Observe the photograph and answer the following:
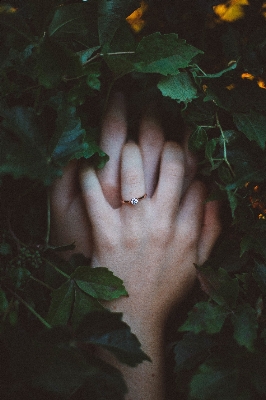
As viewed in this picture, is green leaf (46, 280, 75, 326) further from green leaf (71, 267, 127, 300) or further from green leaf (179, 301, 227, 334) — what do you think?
green leaf (179, 301, 227, 334)

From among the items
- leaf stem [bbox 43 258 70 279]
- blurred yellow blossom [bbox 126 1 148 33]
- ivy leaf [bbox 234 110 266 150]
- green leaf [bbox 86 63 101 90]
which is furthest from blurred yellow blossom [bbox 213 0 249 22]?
leaf stem [bbox 43 258 70 279]

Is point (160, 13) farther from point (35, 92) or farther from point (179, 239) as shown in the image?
point (179, 239)

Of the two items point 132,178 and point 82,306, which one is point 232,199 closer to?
point 132,178

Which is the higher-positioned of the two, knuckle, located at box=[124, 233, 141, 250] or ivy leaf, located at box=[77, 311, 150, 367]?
ivy leaf, located at box=[77, 311, 150, 367]

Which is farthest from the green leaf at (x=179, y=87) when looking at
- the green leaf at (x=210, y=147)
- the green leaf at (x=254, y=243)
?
the green leaf at (x=254, y=243)

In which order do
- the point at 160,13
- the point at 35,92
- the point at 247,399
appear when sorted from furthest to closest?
1. the point at 160,13
2. the point at 35,92
3. the point at 247,399

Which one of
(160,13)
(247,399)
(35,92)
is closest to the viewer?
(247,399)

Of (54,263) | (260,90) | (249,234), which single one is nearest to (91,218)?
(54,263)
